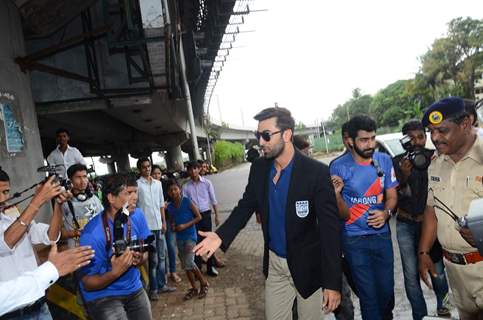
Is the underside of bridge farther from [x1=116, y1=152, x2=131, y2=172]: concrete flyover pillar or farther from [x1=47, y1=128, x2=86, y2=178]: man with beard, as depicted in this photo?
[x1=116, y1=152, x2=131, y2=172]: concrete flyover pillar

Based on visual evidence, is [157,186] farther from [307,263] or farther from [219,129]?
[219,129]

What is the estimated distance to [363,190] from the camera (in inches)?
153

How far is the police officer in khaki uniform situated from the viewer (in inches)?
113

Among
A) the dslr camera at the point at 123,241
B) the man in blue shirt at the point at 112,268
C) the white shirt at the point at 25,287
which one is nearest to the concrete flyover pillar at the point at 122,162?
the man in blue shirt at the point at 112,268

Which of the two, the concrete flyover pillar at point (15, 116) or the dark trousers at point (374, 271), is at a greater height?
the concrete flyover pillar at point (15, 116)

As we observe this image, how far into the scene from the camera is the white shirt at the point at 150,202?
6484 mm

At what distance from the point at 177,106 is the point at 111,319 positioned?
1646cm

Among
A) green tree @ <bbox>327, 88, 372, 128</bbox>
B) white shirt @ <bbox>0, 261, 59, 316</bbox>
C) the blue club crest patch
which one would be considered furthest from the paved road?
green tree @ <bbox>327, 88, 372, 128</bbox>

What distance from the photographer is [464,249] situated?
9.50 feet

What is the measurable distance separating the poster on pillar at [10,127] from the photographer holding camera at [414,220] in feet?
17.1

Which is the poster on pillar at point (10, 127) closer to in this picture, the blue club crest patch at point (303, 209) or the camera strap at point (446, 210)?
the blue club crest patch at point (303, 209)

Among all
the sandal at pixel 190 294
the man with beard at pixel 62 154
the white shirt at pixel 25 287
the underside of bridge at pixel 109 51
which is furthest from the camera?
the underside of bridge at pixel 109 51

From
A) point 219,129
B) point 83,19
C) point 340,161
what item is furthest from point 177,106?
point 219,129

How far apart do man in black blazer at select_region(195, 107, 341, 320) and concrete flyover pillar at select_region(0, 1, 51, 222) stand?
4.17 meters
